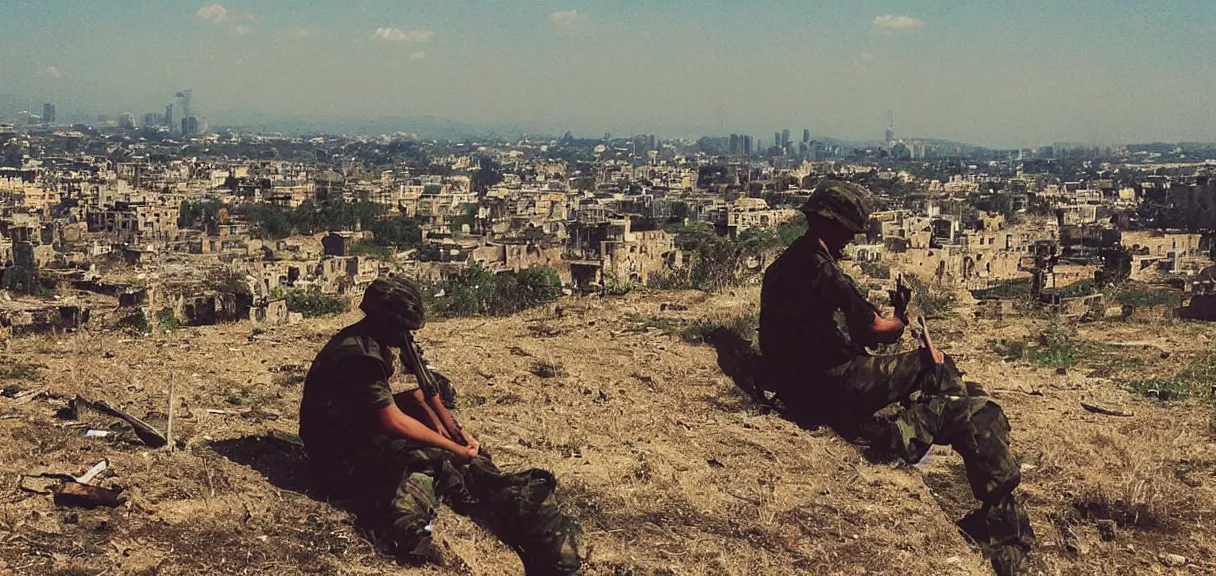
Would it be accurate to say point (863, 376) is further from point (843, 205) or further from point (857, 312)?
point (843, 205)

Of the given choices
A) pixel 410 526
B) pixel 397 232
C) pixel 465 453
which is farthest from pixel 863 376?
pixel 397 232

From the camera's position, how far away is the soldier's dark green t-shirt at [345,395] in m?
3.36

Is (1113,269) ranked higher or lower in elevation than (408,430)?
lower

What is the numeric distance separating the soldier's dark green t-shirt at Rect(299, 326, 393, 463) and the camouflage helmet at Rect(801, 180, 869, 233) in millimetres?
1479

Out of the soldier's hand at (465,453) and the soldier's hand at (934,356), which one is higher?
the soldier's hand at (934,356)

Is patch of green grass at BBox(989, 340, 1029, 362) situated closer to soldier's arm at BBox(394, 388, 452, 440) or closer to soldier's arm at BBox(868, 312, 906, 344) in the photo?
soldier's arm at BBox(868, 312, 906, 344)

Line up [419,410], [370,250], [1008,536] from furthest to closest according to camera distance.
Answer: [370,250] < [1008,536] < [419,410]

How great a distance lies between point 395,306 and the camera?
3.42 metres

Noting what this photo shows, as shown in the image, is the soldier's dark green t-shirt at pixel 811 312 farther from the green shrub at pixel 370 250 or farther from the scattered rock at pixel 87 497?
the green shrub at pixel 370 250

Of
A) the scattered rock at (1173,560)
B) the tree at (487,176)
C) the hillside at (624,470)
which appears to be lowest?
the tree at (487,176)

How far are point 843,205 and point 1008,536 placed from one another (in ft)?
4.19

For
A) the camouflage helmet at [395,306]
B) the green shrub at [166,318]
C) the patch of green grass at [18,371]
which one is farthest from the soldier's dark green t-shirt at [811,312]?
the green shrub at [166,318]

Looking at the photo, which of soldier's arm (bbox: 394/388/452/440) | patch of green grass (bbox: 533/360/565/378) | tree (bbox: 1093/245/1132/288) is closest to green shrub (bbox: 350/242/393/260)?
tree (bbox: 1093/245/1132/288)

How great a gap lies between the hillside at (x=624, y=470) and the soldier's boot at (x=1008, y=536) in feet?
0.41
